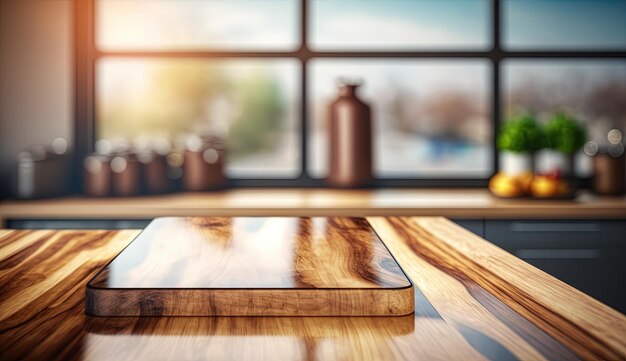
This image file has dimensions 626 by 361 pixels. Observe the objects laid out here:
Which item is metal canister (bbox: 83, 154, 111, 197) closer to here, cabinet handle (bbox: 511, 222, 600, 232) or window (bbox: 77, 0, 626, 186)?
window (bbox: 77, 0, 626, 186)

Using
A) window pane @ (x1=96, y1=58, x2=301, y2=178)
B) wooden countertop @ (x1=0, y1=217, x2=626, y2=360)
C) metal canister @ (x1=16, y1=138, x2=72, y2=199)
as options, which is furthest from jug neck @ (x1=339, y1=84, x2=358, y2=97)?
wooden countertop @ (x1=0, y1=217, x2=626, y2=360)

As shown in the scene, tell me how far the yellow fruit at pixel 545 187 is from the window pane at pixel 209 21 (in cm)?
134

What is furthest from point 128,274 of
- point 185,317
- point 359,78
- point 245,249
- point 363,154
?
point 359,78

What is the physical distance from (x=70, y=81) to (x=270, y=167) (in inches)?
41.8

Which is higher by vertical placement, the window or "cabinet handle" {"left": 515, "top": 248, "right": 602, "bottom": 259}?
the window

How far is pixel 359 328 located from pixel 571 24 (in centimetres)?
297

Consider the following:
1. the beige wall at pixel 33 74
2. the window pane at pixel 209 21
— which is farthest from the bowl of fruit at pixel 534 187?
the beige wall at pixel 33 74

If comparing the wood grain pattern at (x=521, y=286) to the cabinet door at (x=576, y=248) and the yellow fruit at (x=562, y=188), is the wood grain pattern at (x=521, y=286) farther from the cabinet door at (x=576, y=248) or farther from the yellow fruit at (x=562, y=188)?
the yellow fruit at (x=562, y=188)

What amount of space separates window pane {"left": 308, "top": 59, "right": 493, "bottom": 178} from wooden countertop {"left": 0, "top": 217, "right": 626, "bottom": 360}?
7.29ft

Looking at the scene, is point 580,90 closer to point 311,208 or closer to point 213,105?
point 311,208

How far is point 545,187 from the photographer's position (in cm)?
269

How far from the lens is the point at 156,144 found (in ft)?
10.1

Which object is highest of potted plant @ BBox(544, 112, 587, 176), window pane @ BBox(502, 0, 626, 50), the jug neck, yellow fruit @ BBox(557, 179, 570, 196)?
window pane @ BBox(502, 0, 626, 50)

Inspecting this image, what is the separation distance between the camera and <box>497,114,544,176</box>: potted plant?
2.94 m
